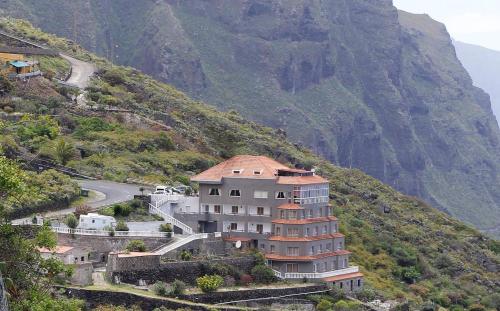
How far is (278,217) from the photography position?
85438 millimetres

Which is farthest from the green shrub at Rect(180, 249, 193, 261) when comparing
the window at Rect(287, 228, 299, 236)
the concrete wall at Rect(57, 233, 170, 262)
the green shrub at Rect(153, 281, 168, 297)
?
the window at Rect(287, 228, 299, 236)

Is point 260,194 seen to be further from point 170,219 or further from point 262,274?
point 262,274

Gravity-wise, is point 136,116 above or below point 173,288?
above

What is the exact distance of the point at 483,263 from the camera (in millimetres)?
137750

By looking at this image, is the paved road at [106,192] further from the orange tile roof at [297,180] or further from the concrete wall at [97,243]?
the orange tile roof at [297,180]

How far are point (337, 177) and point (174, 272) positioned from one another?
83934mm

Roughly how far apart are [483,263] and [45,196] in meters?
64.8

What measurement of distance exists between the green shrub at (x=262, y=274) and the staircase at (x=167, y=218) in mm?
6754

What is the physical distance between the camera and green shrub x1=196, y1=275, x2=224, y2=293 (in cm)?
7369

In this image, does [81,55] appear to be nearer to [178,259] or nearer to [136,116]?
[136,116]

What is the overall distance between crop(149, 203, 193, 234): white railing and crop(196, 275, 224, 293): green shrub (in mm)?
10581

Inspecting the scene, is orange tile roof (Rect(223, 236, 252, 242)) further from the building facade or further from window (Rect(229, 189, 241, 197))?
window (Rect(229, 189, 241, 197))

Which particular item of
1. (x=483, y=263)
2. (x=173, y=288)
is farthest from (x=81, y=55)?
(x=173, y=288)

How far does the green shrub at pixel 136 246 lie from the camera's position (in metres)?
76.9
